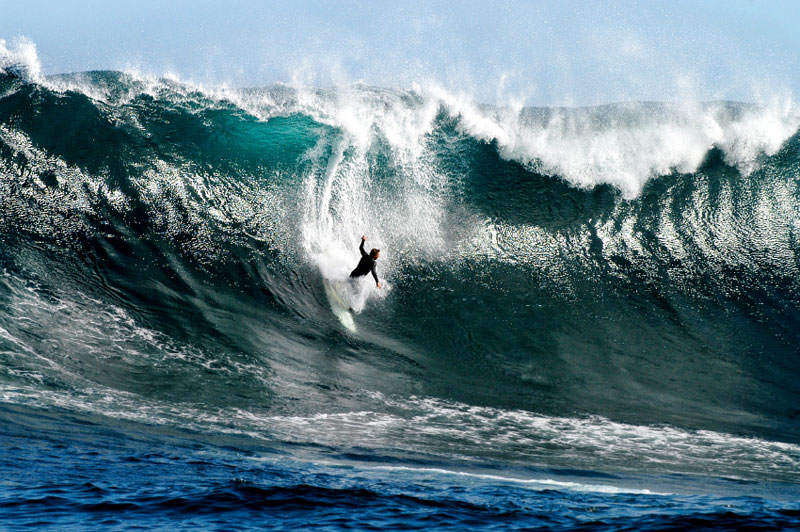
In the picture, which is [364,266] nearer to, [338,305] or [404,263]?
[338,305]

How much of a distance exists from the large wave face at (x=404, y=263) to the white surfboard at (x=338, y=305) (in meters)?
0.09

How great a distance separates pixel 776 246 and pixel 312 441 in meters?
8.68

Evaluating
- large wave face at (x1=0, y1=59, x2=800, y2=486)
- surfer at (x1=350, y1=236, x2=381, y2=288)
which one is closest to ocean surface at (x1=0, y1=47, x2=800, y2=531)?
large wave face at (x1=0, y1=59, x2=800, y2=486)

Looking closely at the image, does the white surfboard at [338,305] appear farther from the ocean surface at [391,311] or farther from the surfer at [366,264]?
the surfer at [366,264]

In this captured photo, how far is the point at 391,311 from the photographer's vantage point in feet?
33.0

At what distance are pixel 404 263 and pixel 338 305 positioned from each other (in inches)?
53.3

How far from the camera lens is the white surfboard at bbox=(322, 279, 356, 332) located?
31.9ft

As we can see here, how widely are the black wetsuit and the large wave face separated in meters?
0.43

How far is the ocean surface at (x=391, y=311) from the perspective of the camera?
5.52 meters

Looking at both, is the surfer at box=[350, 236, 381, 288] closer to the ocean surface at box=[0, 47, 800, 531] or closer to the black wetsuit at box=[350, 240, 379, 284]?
the black wetsuit at box=[350, 240, 379, 284]

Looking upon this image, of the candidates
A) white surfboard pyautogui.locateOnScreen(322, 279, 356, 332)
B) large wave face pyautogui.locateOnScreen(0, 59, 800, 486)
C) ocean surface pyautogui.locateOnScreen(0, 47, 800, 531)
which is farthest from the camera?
white surfboard pyautogui.locateOnScreen(322, 279, 356, 332)

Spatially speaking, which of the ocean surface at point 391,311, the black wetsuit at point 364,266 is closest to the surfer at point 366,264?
the black wetsuit at point 364,266

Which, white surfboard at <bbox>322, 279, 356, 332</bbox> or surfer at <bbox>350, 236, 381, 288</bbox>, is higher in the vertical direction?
surfer at <bbox>350, 236, 381, 288</bbox>

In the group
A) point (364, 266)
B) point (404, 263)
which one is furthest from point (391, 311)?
point (404, 263)
